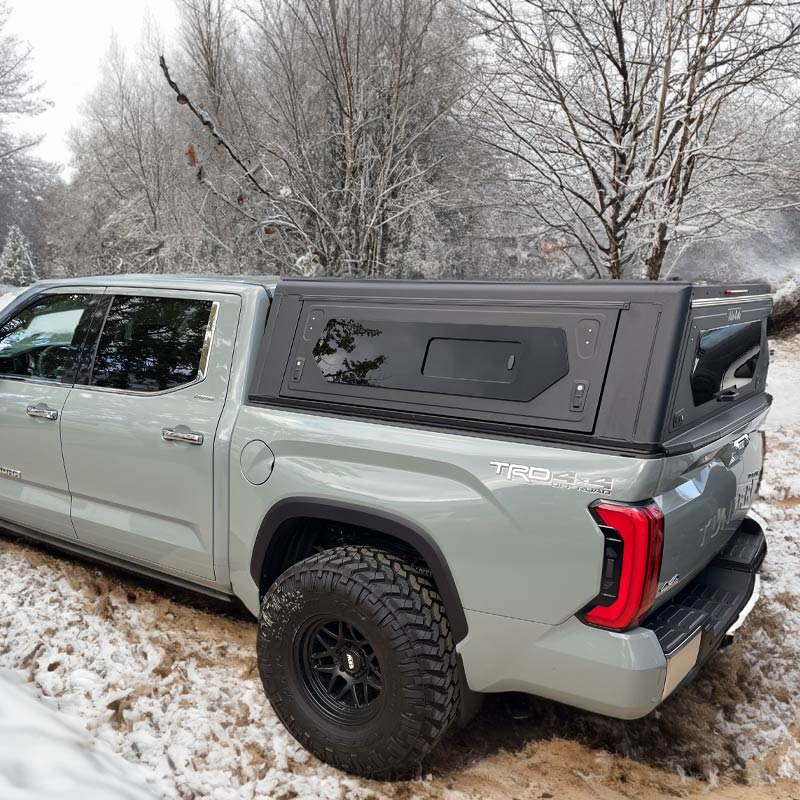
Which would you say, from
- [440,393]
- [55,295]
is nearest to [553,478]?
[440,393]

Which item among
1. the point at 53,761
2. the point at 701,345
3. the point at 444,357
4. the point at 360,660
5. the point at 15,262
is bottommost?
the point at 15,262

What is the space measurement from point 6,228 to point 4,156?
27.4 ft

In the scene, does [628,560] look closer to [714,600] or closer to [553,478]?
[553,478]

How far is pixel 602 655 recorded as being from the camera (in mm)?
2031

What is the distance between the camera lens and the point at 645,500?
198cm

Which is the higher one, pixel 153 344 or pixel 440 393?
pixel 440 393

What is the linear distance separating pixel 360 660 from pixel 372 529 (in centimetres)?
46

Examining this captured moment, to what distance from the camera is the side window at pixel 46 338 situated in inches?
142

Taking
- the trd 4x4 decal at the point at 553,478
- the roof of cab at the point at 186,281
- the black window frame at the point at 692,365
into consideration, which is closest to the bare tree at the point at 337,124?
the roof of cab at the point at 186,281

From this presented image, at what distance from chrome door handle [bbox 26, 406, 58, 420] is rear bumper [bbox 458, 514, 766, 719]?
7.82 ft

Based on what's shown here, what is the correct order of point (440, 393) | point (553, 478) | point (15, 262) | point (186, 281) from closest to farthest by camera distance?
point (553, 478) < point (440, 393) < point (186, 281) < point (15, 262)

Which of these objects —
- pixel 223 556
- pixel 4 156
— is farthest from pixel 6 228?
pixel 223 556

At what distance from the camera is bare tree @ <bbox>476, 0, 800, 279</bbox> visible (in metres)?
6.20

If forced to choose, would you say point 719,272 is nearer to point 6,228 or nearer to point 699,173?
point 699,173
